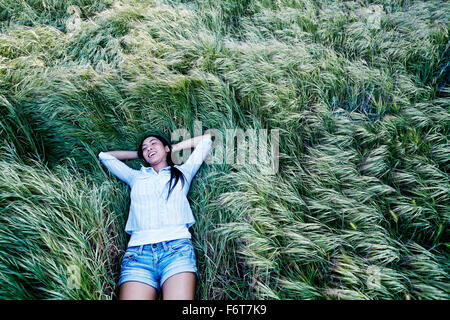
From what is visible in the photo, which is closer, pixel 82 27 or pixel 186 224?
pixel 186 224

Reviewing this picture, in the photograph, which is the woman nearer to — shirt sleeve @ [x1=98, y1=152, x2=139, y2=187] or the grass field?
shirt sleeve @ [x1=98, y1=152, x2=139, y2=187]

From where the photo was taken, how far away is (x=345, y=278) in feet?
5.37

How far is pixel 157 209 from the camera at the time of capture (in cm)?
196

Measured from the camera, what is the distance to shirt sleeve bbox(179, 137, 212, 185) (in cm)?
225

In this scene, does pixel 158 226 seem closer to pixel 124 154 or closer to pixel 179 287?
pixel 179 287

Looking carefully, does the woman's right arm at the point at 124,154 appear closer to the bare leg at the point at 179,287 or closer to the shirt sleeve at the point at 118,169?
the shirt sleeve at the point at 118,169

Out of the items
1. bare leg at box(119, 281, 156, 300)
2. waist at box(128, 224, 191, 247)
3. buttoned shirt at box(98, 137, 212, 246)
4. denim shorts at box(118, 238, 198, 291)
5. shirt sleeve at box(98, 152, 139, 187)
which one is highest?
shirt sleeve at box(98, 152, 139, 187)

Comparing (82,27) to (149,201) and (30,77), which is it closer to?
(30,77)

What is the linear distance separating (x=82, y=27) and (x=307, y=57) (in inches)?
117

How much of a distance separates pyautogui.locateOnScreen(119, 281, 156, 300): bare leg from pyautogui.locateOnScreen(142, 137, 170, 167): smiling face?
96 centimetres

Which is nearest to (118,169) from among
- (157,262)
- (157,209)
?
(157,209)

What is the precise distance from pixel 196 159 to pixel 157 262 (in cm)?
90

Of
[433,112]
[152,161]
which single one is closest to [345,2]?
[433,112]

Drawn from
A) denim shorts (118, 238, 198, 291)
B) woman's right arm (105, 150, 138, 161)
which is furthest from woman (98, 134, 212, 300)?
woman's right arm (105, 150, 138, 161)
